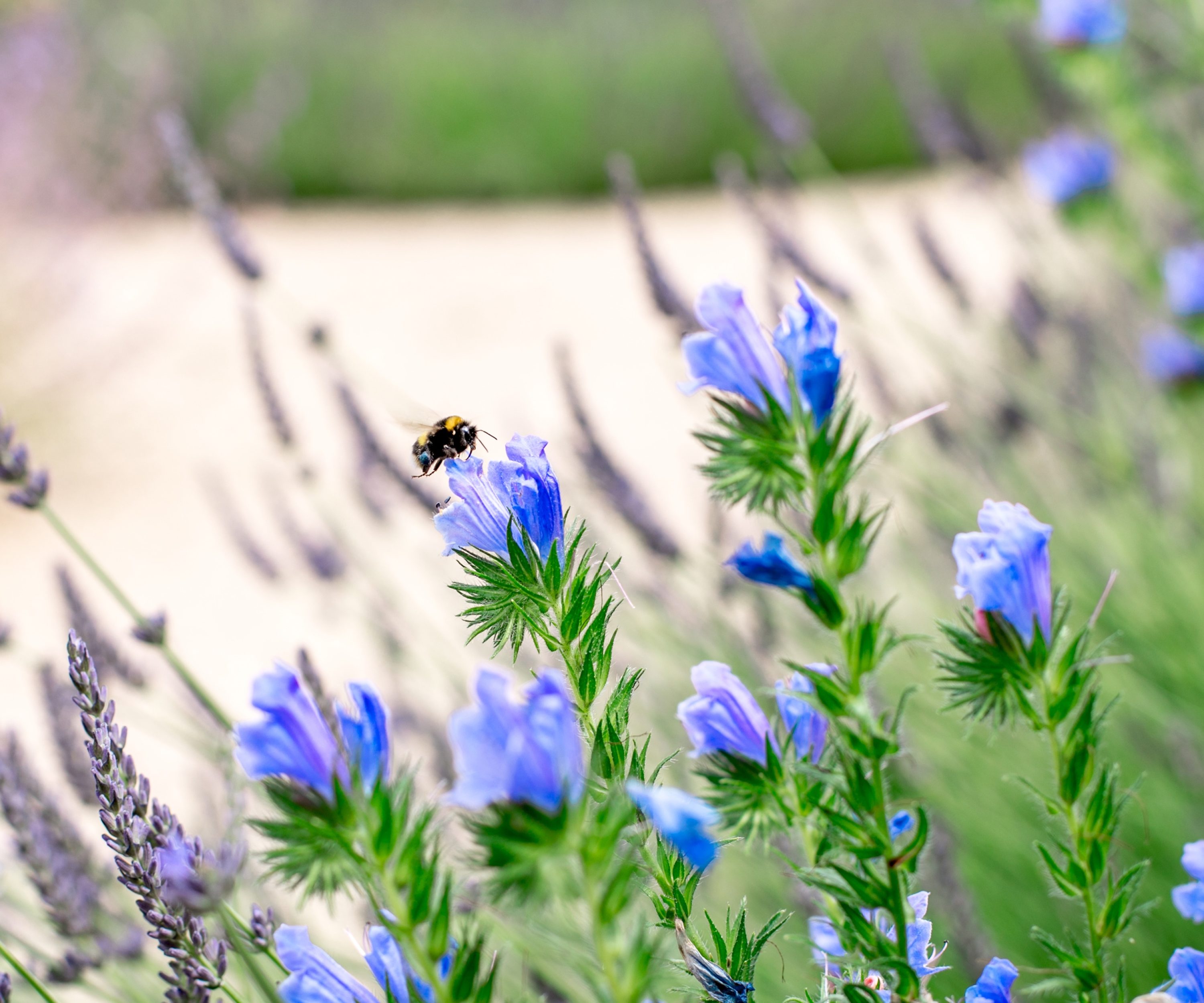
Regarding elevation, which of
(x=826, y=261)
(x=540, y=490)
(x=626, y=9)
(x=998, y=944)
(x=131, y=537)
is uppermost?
(x=626, y=9)

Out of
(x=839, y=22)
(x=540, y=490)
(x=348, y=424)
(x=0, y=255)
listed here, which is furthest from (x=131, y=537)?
(x=839, y=22)

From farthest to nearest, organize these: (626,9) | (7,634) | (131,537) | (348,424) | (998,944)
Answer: (626,9), (131,537), (348,424), (998,944), (7,634)

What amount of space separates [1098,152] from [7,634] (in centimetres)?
245

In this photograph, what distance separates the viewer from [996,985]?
0.60 m

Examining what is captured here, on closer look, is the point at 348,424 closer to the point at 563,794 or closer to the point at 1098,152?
the point at 563,794

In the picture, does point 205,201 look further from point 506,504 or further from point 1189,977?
point 1189,977

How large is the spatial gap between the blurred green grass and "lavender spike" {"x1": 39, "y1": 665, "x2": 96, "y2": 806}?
8353 millimetres

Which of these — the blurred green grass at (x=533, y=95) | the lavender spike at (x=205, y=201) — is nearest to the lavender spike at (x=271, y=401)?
the lavender spike at (x=205, y=201)

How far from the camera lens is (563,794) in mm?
443

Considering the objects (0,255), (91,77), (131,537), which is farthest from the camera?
(91,77)

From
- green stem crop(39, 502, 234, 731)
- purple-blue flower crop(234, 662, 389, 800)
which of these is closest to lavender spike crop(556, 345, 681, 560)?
green stem crop(39, 502, 234, 731)

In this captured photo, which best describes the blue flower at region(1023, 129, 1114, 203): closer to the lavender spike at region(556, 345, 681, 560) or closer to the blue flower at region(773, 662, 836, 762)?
the lavender spike at region(556, 345, 681, 560)

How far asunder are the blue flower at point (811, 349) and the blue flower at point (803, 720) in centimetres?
14

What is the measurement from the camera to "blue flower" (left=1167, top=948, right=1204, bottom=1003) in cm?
59
